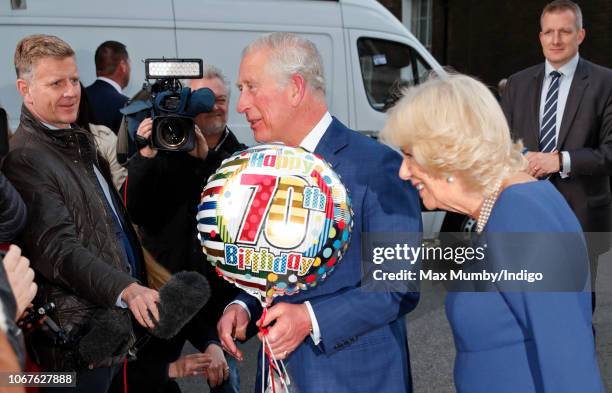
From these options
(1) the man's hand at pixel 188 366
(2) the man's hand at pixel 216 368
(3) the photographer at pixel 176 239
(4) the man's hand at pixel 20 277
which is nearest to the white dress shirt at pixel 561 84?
(3) the photographer at pixel 176 239

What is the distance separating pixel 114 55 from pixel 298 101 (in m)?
3.60

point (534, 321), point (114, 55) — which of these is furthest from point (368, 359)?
point (114, 55)

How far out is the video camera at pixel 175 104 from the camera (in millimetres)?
2939

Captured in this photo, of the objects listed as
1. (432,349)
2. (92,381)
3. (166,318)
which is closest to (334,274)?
(166,318)

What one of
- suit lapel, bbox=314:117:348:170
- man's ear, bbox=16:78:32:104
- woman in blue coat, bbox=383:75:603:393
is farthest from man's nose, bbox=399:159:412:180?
man's ear, bbox=16:78:32:104

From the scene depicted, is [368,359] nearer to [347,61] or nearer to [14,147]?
[14,147]

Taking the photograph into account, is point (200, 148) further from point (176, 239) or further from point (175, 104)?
point (176, 239)

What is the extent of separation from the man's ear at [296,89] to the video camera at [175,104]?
0.85 meters

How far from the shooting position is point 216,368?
10.2 feet

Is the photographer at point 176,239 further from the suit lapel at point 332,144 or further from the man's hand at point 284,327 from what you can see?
the man's hand at point 284,327

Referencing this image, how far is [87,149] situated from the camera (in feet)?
8.71

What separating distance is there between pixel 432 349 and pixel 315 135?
3318 millimetres

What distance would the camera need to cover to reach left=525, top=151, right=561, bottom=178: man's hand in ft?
13.3

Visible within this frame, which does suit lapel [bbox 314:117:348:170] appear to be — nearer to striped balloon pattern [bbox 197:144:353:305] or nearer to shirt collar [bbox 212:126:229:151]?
striped balloon pattern [bbox 197:144:353:305]
